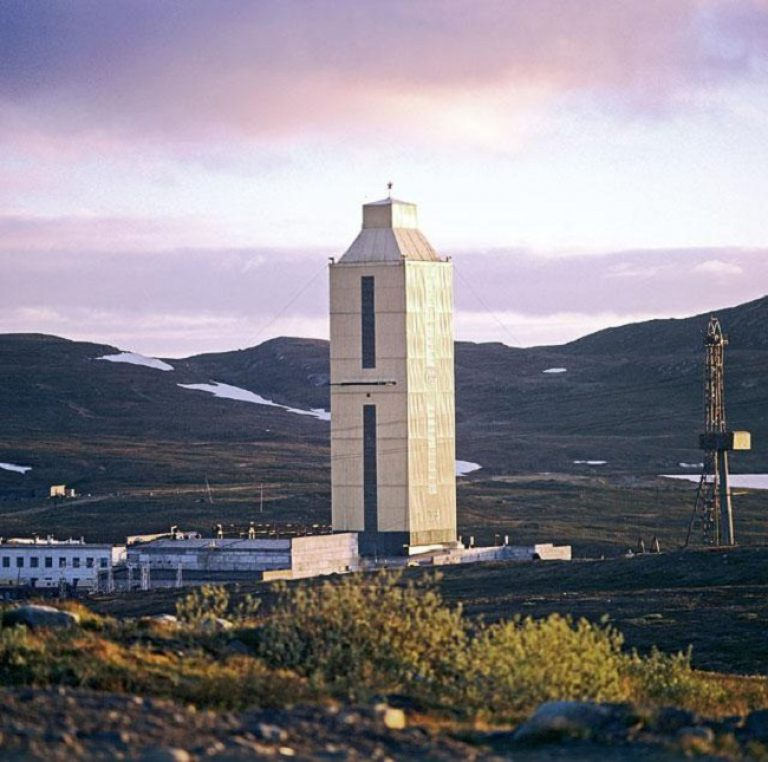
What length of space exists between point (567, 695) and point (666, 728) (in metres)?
4.10

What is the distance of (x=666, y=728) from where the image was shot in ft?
70.2

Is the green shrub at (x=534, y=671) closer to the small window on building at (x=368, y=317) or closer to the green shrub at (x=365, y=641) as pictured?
the green shrub at (x=365, y=641)

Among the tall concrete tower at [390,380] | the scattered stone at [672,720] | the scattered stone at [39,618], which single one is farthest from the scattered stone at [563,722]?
the tall concrete tower at [390,380]

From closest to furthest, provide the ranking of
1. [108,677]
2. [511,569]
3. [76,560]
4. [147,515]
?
1. [108,677]
2. [511,569]
3. [76,560]
4. [147,515]

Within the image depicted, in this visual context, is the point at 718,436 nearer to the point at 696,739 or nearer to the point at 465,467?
the point at 696,739

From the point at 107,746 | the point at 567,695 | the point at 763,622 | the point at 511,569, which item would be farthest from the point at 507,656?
the point at 511,569

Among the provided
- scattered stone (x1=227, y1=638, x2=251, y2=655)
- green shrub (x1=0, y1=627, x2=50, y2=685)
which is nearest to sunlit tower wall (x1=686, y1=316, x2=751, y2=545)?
scattered stone (x1=227, y1=638, x2=251, y2=655)

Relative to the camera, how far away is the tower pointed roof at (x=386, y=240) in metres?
74.9

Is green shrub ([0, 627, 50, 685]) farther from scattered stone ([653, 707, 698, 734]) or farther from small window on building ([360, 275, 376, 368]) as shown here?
small window on building ([360, 275, 376, 368])

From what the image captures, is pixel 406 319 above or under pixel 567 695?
above

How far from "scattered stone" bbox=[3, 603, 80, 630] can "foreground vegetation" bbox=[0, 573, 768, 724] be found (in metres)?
0.26

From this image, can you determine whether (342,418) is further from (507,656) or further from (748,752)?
(748,752)

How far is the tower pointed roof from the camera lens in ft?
246

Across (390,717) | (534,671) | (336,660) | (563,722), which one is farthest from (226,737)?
(534,671)
